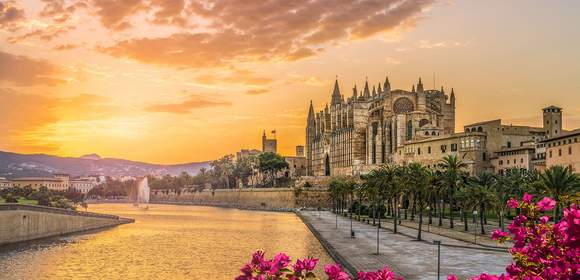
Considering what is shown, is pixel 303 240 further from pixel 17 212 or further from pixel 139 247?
pixel 17 212

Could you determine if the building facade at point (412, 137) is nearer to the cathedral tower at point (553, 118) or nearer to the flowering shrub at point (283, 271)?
the cathedral tower at point (553, 118)

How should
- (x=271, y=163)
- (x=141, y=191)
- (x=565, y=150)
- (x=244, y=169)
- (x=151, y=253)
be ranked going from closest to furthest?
(x=151, y=253) → (x=565, y=150) → (x=271, y=163) → (x=244, y=169) → (x=141, y=191)

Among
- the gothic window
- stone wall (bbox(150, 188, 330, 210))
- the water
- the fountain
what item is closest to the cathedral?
the gothic window

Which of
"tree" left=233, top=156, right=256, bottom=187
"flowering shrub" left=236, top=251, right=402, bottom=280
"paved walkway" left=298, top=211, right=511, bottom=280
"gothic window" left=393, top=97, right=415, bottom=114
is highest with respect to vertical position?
"gothic window" left=393, top=97, right=415, bottom=114

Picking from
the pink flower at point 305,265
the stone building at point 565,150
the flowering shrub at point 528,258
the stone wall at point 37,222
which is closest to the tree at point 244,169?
the stone wall at point 37,222

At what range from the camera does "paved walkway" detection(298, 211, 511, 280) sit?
30047mm

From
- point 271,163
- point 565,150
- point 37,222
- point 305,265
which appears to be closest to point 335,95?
point 271,163

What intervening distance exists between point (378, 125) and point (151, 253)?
3237 inches

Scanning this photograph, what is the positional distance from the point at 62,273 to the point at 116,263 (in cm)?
494

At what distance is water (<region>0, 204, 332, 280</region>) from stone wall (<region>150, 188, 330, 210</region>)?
49.4 m

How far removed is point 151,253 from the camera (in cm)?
4569

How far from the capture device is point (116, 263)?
3984cm

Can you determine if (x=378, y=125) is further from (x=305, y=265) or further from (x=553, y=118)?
(x=305, y=265)

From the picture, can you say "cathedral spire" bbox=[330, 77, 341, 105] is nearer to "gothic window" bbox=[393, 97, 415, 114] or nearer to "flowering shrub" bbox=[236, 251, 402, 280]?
"gothic window" bbox=[393, 97, 415, 114]
